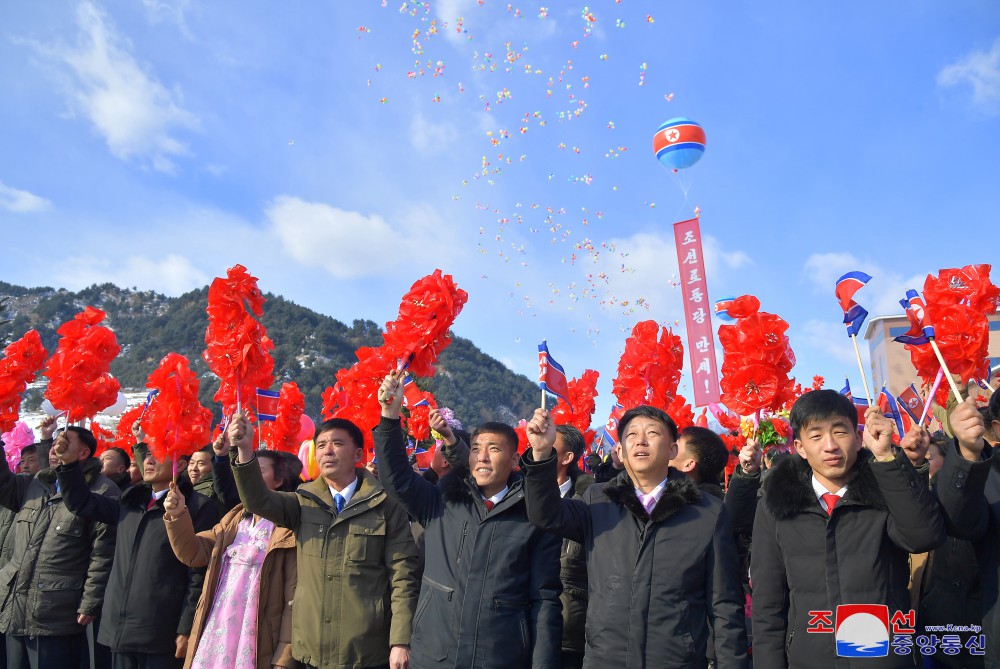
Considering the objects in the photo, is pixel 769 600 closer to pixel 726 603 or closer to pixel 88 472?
pixel 726 603

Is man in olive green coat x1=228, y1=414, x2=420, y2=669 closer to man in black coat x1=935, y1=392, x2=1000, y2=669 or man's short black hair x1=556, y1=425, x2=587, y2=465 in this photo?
man's short black hair x1=556, y1=425, x2=587, y2=465

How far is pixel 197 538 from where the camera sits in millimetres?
4461

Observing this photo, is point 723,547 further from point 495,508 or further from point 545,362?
point 545,362

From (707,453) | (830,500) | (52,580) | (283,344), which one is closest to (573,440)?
(707,453)

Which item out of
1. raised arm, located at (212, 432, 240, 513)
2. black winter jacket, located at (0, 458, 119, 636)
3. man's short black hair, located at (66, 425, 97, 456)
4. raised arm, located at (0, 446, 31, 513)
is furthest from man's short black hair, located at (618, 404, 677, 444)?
raised arm, located at (0, 446, 31, 513)

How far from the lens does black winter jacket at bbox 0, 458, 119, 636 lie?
498cm

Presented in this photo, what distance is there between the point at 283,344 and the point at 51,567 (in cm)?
3812

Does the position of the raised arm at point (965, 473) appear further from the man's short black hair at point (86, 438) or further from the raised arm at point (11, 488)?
the raised arm at point (11, 488)

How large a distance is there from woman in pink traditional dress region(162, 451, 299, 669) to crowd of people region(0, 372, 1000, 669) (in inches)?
0.5

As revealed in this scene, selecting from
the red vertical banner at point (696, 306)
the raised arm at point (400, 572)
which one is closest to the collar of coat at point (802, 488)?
the raised arm at point (400, 572)

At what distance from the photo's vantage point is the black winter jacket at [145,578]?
4.38 m

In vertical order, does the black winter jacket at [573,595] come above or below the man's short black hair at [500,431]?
below

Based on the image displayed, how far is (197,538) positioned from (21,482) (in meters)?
2.34

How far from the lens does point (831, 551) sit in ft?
9.76
